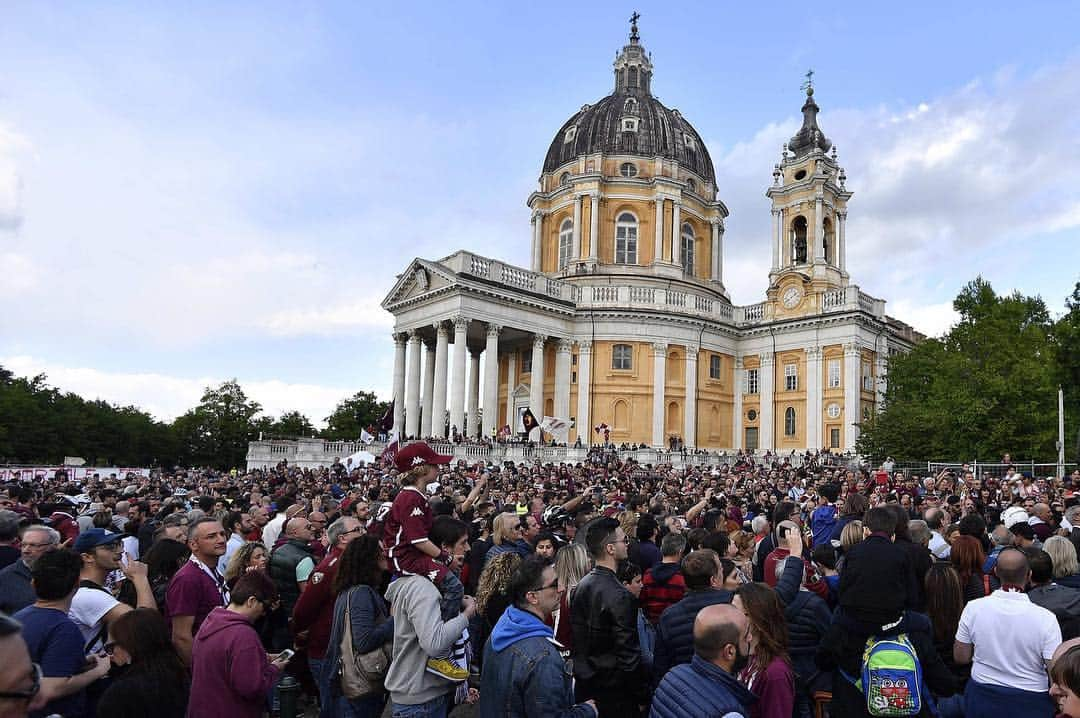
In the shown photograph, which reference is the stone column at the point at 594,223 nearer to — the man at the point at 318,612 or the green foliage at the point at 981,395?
the green foliage at the point at 981,395

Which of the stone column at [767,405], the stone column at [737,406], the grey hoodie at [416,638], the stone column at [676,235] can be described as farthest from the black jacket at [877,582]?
the stone column at [676,235]

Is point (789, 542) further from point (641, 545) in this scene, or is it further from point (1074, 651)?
point (1074, 651)

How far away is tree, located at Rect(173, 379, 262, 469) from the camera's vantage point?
71.9 metres

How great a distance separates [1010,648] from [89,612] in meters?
5.71

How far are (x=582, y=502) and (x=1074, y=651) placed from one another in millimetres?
7343

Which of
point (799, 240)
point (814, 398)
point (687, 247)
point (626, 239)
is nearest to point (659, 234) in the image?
point (626, 239)

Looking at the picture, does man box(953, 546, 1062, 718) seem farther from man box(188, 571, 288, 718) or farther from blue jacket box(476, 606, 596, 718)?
man box(188, 571, 288, 718)

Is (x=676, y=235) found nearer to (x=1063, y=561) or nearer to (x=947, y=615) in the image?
(x=1063, y=561)

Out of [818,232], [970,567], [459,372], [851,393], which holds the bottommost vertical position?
[970,567]

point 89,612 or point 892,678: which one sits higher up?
point 89,612

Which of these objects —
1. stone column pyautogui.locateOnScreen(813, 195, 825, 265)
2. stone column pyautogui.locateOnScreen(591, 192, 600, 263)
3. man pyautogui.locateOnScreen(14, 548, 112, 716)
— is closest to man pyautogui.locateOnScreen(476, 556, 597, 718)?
man pyautogui.locateOnScreen(14, 548, 112, 716)

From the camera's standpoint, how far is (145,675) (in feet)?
12.4

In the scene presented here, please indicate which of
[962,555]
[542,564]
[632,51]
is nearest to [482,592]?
[542,564]

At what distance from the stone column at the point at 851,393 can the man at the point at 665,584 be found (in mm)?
43891
